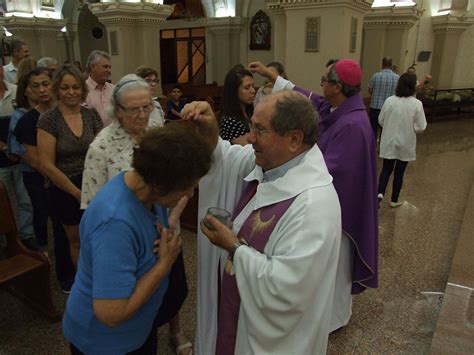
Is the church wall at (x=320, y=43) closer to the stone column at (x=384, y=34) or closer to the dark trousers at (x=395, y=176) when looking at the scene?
the dark trousers at (x=395, y=176)

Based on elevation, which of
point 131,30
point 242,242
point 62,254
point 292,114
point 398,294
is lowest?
point 398,294

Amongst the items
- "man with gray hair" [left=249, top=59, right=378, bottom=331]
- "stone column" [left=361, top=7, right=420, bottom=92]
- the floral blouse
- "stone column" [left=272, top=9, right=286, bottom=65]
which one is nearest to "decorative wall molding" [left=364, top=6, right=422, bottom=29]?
"stone column" [left=361, top=7, right=420, bottom=92]

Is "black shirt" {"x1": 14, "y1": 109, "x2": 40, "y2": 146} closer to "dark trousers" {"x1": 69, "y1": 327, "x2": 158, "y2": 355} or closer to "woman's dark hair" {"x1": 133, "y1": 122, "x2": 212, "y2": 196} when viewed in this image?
"dark trousers" {"x1": 69, "y1": 327, "x2": 158, "y2": 355}

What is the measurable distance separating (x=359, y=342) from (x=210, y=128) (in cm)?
176

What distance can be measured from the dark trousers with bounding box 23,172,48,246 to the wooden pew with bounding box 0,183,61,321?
0.76m

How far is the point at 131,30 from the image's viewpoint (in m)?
8.12

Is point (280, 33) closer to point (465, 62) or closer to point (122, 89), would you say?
point (122, 89)

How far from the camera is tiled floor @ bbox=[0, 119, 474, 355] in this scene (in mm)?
2615

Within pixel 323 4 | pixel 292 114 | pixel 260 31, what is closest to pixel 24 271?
pixel 292 114

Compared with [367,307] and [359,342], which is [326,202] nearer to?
[359,342]

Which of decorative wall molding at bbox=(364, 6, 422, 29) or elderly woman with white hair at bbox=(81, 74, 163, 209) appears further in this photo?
decorative wall molding at bbox=(364, 6, 422, 29)

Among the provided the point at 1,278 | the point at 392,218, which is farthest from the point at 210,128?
the point at 392,218

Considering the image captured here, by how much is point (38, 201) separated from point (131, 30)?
5.55 m

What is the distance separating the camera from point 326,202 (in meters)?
1.43
